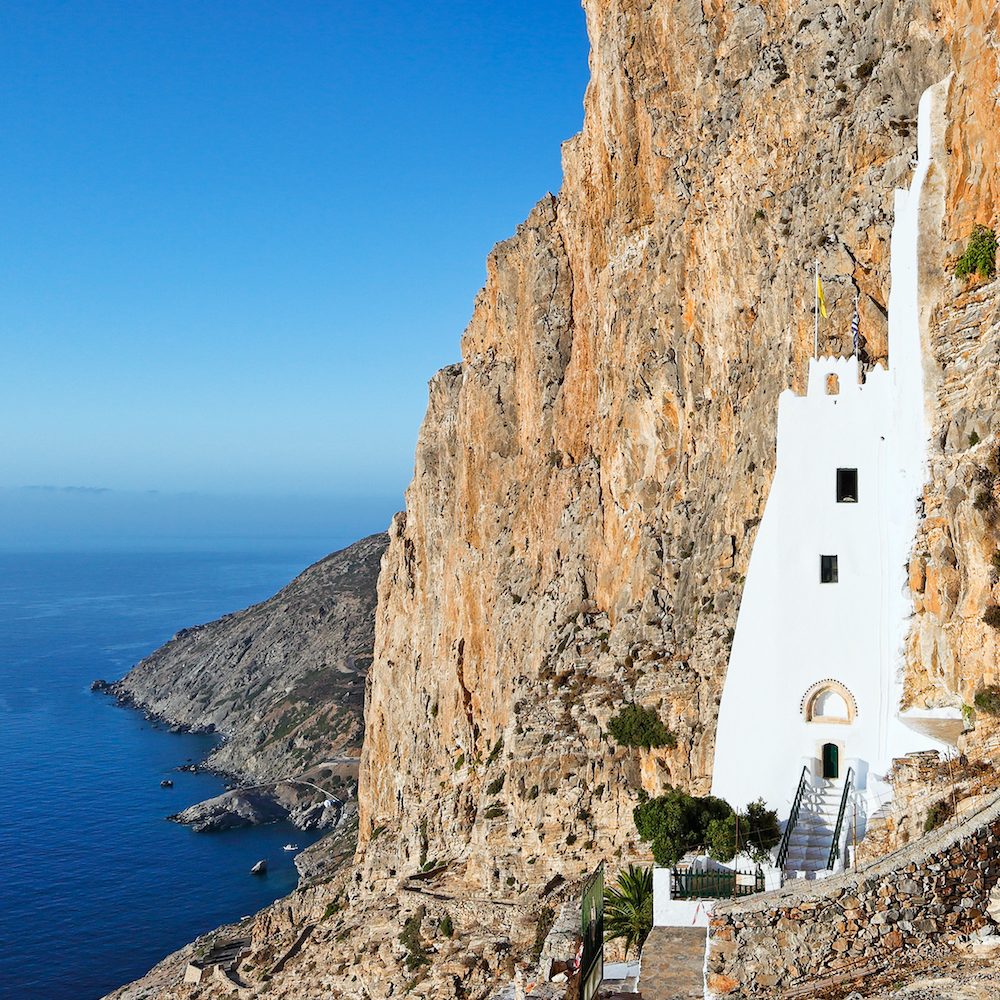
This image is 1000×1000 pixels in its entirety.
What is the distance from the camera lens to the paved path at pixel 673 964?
1620cm

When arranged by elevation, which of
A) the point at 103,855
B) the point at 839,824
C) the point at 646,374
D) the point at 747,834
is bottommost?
the point at 103,855

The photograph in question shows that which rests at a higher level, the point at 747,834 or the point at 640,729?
the point at 640,729

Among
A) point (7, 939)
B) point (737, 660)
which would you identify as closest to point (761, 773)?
point (737, 660)

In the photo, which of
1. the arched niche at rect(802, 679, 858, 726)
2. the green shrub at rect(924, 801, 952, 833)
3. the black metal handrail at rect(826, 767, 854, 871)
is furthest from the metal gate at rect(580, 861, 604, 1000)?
the arched niche at rect(802, 679, 858, 726)

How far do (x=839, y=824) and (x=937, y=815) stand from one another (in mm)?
3612

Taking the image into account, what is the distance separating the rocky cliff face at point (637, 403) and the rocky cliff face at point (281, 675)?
56513mm

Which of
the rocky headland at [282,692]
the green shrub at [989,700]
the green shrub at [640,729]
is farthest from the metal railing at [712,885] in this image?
the rocky headland at [282,692]

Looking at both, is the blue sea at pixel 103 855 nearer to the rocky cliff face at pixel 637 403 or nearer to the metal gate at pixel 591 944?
the rocky cliff face at pixel 637 403

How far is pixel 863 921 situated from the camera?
47.2 feet

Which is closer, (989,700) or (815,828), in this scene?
(989,700)

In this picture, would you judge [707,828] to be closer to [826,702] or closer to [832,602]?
→ [826,702]

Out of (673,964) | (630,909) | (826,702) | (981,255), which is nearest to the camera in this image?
(673,964)

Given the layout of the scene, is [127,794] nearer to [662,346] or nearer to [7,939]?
[7,939]

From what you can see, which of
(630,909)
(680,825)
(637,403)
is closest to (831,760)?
(680,825)
